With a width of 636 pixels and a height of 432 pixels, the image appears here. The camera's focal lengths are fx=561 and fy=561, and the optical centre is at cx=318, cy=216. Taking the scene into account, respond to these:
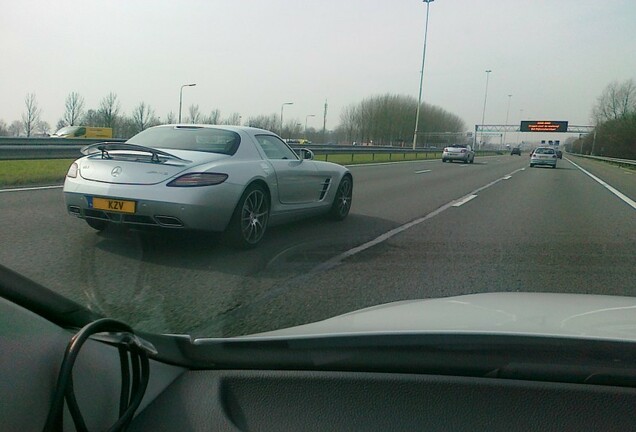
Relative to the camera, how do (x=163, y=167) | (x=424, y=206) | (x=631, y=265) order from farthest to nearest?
(x=424, y=206) < (x=631, y=265) < (x=163, y=167)

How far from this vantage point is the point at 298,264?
5770 mm

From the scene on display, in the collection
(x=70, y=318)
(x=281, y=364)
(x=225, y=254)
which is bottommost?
(x=225, y=254)

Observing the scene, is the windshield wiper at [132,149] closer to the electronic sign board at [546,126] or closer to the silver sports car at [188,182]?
the silver sports car at [188,182]

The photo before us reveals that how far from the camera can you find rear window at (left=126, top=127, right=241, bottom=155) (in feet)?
20.7

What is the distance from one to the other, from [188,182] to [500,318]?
3.85 metres

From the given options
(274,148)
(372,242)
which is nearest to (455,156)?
(372,242)

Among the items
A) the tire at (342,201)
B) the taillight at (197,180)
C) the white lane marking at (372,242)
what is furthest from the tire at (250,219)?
the tire at (342,201)

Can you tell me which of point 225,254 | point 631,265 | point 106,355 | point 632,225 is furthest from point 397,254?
point 632,225

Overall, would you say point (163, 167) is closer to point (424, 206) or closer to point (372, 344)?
point (372, 344)

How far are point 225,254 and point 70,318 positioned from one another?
4089 mm

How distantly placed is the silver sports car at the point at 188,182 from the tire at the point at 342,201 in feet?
5.39

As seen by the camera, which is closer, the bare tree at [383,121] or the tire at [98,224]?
the tire at [98,224]

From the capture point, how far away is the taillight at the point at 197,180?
5.55 meters

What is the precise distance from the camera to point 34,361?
4.93 feet
